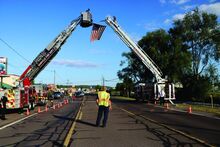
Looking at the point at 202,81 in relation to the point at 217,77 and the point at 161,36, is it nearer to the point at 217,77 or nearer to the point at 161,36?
the point at 217,77

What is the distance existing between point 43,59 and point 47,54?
0.62 metres

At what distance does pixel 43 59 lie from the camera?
3931cm

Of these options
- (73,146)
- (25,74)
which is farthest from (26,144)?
(25,74)

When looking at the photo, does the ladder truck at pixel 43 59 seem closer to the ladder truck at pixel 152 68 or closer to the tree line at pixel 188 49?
the ladder truck at pixel 152 68

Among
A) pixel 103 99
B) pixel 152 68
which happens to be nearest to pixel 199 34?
pixel 152 68

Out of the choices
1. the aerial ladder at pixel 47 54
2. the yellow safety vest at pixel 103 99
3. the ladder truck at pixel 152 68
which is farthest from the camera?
the ladder truck at pixel 152 68

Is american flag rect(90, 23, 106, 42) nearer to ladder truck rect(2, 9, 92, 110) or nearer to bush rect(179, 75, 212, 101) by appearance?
ladder truck rect(2, 9, 92, 110)

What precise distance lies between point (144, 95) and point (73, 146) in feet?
158

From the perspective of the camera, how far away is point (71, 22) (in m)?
41.8

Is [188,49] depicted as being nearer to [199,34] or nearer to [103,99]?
[199,34]

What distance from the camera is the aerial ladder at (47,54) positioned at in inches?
1462

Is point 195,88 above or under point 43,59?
under

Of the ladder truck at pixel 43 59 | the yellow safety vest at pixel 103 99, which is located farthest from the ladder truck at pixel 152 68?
the yellow safety vest at pixel 103 99

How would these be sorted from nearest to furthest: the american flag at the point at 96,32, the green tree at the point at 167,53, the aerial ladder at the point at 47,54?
the aerial ladder at the point at 47,54, the american flag at the point at 96,32, the green tree at the point at 167,53
